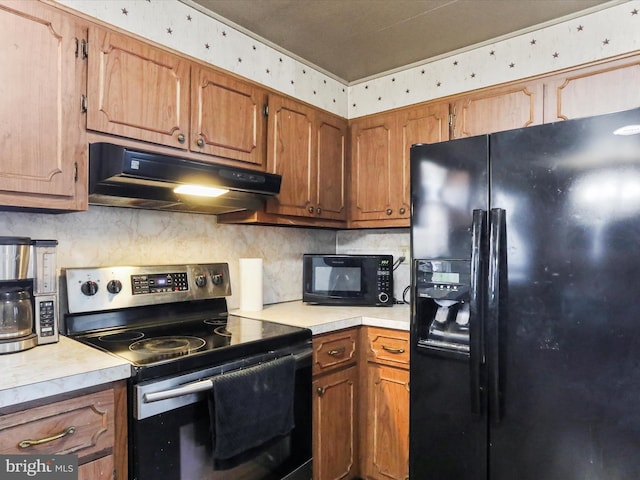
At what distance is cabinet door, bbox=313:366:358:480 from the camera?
1900 mm

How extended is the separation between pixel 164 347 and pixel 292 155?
120 centimetres

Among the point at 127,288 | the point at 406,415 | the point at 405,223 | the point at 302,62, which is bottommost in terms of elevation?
the point at 406,415

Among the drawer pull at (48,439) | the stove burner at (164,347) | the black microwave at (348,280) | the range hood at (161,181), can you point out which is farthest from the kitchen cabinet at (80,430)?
the black microwave at (348,280)

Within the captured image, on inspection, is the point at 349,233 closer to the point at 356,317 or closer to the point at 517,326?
the point at 356,317

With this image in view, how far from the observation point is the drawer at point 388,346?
196 cm

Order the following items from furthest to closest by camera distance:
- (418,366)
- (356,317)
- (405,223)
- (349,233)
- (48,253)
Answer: (349,233)
(405,223)
(356,317)
(418,366)
(48,253)

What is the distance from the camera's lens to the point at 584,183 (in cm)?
134

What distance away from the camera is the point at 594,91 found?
1.86 metres

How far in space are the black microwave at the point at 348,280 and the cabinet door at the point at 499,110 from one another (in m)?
0.83

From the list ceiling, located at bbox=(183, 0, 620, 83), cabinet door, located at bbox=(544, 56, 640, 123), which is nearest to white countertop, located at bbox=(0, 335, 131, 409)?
ceiling, located at bbox=(183, 0, 620, 83)

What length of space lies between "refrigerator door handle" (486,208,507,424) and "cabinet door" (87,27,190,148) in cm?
128

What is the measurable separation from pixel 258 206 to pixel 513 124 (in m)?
1.31

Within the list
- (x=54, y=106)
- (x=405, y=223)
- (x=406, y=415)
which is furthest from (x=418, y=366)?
(x=54, y=106)

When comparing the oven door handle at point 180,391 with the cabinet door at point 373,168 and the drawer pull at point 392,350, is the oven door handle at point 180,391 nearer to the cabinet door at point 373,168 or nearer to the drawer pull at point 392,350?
the drawer pull at point 392,350
